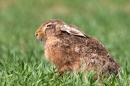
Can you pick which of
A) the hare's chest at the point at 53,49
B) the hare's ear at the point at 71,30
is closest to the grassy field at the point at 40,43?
the hare's chest at the point at 53,49

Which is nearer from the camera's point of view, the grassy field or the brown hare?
the grassy field

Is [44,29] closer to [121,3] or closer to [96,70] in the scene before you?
[96,70]

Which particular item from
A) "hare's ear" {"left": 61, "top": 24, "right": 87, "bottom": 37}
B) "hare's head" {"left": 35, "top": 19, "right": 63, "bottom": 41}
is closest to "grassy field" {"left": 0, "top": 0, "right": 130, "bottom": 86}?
"hare's head" {"left": 35, "top": 19, "right": 63, "bottom": 41}

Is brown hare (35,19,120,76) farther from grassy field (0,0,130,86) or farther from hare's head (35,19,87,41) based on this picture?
grassy field (0,0,130,86)

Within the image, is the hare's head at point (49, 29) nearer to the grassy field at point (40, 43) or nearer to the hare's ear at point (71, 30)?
the hare's ear at point (71, 30)

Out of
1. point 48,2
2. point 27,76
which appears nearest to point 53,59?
point 27,76

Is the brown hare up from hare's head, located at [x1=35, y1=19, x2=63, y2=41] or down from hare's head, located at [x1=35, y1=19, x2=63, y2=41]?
down

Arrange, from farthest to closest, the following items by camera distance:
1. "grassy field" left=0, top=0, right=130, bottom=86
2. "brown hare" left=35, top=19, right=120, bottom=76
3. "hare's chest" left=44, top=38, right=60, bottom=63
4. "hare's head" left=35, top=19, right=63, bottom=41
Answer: "hare's head" left=35, top=19, right=63, bottom=41 → "hare's chest" left=44, top=38, right=60, bottom=63 → "brown hare" left=35, top=19, right=120, bottom=76 → "grassy field" left=0, top=0, right=130, bottom=86
